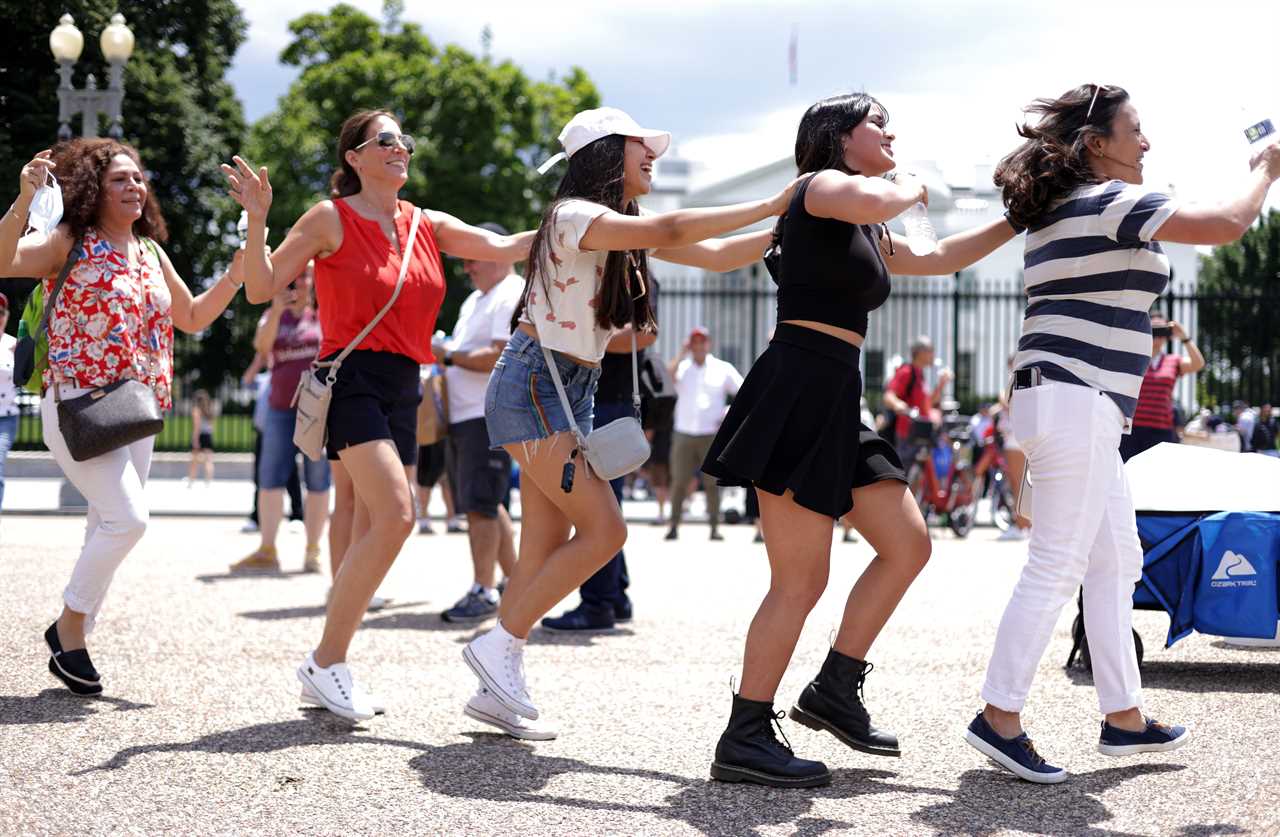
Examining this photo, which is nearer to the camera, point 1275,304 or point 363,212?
point 363,212

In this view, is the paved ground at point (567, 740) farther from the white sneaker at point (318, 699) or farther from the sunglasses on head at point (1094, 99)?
the sunglasses on head at point (1094, 99)

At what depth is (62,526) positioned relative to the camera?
12477mm

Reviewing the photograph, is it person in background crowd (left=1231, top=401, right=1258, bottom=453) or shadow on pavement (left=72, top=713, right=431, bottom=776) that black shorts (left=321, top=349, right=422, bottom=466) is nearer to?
shadow on pavement (left=72, top=713, right=431, bottom=776)

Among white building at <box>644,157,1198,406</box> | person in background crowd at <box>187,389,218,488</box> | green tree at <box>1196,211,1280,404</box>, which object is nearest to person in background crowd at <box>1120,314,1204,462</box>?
green tree at <box>1196,211,1280,404</box>

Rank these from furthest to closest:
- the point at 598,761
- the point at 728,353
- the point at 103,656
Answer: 1. the point at 728,353
2. the point at 103,656
3. the point at 598,761

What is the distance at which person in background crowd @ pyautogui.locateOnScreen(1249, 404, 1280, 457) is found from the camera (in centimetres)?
1442

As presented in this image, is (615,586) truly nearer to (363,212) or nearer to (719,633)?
(719,633)

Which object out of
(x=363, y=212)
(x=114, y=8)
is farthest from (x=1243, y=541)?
(x=114, y=8)

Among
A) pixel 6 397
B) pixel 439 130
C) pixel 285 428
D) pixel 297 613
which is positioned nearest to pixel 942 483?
pixel 285 428

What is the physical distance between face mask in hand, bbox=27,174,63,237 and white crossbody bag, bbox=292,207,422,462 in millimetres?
961

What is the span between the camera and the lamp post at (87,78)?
481 inches

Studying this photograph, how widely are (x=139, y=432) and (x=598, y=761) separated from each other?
195 centimetres

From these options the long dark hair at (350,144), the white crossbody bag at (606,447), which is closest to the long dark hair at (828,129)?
the white crossbody bag at (606,447)

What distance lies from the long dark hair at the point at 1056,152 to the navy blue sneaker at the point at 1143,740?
145 centimetres
